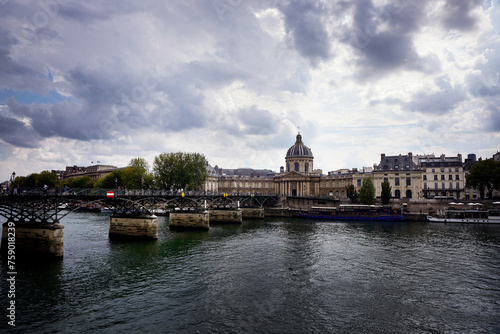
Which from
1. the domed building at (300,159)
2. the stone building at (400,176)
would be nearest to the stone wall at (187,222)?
the stone building at (400,176)

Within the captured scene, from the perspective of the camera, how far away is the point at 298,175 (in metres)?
134

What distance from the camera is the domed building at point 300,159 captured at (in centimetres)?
14162

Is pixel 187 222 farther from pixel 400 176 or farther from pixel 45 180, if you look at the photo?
pixel 45 180

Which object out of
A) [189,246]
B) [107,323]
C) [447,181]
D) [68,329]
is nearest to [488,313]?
[107,323]

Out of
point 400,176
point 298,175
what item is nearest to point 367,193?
point 400,176

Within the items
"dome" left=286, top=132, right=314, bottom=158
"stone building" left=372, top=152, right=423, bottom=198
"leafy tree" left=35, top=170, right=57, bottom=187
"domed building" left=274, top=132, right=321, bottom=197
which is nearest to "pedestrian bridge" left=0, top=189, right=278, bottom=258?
"stone building" left=372, top=152, right=423, bottom=198

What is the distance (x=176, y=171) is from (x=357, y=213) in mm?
49887

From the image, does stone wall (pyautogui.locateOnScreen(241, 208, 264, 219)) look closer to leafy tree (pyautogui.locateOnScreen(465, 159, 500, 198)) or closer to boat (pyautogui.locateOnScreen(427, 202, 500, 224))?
boat (pyautogui.locateOnScreen(427, 202, 500, 224))

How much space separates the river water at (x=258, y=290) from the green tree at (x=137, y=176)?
51.1 m

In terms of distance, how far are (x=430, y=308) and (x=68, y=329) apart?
21.1 metres

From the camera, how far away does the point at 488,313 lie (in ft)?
62.2

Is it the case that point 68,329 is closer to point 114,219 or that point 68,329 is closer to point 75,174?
point 114,219

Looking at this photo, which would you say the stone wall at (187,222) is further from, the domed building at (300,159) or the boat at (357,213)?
the domed building at (300,159)

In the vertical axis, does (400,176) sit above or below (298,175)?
below
